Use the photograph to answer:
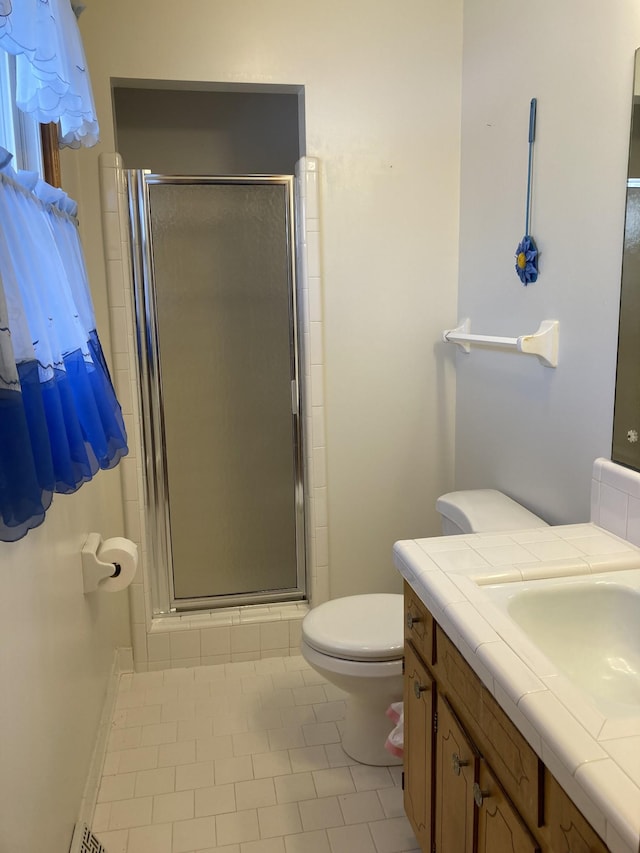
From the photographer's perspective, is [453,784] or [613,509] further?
[613,509]

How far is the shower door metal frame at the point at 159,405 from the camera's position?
2633 mm

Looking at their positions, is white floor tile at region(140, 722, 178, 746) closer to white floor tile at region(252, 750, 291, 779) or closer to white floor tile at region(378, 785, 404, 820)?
white floor tile at region(252, 750, 291, 779)

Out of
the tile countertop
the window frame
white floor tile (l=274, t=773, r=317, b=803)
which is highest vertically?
the window frame

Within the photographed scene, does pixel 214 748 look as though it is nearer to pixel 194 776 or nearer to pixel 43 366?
pixel 194 776

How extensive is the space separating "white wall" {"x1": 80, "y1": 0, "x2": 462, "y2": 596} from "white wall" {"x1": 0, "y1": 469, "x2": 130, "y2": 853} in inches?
41.2

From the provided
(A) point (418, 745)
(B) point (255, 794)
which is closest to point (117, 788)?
(B) point (255, 794)

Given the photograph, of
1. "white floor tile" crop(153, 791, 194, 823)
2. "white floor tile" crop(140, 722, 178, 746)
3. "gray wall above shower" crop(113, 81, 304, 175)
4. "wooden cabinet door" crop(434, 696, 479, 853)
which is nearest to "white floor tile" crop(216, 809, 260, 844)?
"white floor tile" crop(153, 791, 194, 823)

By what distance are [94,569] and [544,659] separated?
1452 millimetres

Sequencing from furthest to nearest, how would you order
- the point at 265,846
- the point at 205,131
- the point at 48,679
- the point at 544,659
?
the point at 205,131 < the point at 265,846 < the point at 48,679 < the point at 544,659

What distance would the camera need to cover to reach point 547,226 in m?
2.00

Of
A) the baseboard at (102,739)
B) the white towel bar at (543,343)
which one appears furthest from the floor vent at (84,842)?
the white towel bar at (543,343)

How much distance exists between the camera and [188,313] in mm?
2785

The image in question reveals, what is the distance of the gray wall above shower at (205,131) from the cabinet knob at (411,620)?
2.65m

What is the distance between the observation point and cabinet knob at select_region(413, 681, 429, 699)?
1577 mm
